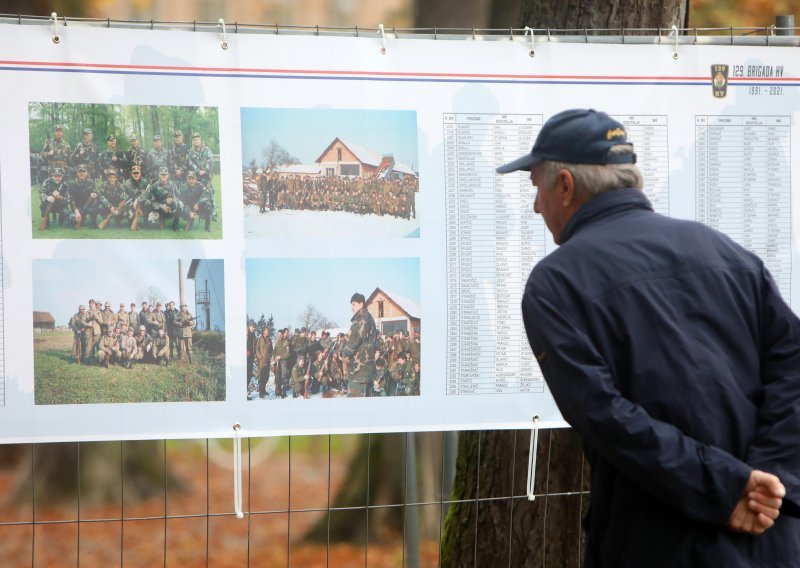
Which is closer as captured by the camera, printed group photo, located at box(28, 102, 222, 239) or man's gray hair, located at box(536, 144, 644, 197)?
man's gray hair, located at box(536, 144, 644, 197)

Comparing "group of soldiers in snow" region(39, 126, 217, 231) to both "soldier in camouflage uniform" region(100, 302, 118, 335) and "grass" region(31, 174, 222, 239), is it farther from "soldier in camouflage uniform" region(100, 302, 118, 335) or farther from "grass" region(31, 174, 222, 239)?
"soldier in camouflage uniform" region(100, 302, 118, 335)

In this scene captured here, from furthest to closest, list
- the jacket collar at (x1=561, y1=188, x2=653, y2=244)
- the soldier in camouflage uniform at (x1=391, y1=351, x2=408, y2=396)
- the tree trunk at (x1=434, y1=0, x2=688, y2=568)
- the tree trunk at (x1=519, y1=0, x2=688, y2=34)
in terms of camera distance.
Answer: the tree trunk at (x1=434, y1=0, x2=688, y2=568) → the tree trunk at (x1=519, y1=0, x2=688, y2=34) → the soldier in camouflage uniform at (x1=391, y1=351, x2=408, y2=396) → the jacket collar at (x1=561, y1=188, x2=653, y2=244)

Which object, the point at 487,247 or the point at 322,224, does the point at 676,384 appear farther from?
the point at 322,224

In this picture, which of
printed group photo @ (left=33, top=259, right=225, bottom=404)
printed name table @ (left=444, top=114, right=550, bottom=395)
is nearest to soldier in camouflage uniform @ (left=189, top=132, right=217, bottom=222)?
printed group photo @ (left=33, top=259, right=225, bottom=404)

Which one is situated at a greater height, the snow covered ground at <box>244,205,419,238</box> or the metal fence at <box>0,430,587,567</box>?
the snow covered ground at <box>244,205,419,238</box>

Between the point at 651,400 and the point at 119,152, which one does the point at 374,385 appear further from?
the point at 651,400

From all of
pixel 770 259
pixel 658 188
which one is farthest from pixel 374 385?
pixel 770 259

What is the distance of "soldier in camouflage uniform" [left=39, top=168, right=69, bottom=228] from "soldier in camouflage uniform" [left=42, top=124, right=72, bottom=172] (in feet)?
0.06

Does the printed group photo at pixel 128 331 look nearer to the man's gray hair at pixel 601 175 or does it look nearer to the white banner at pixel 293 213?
the white banner at pixel 293 213

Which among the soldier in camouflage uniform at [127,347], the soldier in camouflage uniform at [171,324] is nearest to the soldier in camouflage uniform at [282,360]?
the soldier in camouflage uniform at [171,324]

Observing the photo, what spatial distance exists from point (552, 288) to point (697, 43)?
1606 millimetres

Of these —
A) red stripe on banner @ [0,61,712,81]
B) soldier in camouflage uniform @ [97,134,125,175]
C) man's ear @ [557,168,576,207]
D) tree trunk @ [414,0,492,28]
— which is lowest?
man's ear @ [557,168,576,207]

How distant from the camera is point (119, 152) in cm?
264

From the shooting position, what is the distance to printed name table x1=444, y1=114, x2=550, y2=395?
2.81 meters
